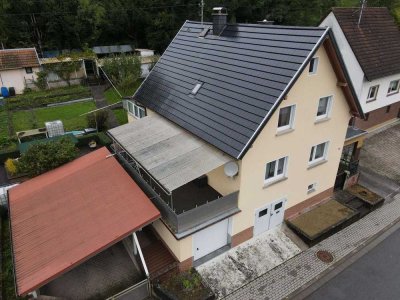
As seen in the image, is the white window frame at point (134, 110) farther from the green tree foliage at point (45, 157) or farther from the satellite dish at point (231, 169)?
the satellite dish at point (231, 169)

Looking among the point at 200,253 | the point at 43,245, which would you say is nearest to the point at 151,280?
the point at 200,253

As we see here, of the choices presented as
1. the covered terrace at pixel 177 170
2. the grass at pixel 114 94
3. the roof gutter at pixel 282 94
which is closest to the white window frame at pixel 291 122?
the roof gutter at pixel 282 94

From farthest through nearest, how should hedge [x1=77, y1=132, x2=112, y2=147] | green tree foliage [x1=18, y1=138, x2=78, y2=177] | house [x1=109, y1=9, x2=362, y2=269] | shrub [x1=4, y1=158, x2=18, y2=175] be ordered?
hedge [x1=77, y1=132, x2=112, y2=147], shrub [x1=4, y1=158, x2=18, y2=175], green tree foliage [x1=18, y1=138, x2=78, y2=177], house [x1=109, y1=9, x2=362, y2=269]

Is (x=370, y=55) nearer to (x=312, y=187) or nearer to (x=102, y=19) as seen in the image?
(x=312, y=187)

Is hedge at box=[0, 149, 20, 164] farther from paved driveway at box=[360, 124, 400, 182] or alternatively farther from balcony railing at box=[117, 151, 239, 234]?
paved driveway at box=[360, 124, 400, 182]

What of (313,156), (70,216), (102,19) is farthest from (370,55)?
(102,19)

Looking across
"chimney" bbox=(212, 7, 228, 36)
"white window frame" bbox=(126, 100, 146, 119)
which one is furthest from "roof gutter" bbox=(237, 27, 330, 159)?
"white window frame" bbox=(126, 100, 146, 119)
